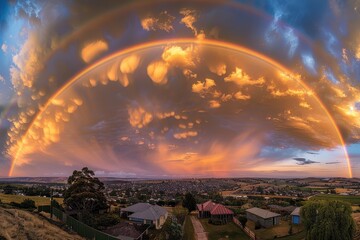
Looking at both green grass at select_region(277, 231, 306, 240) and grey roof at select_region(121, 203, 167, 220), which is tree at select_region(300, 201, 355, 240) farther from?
grey roof at select_region(121, 203, 167, 220)

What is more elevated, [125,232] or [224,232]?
[125,232]

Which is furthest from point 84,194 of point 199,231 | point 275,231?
point 275,231

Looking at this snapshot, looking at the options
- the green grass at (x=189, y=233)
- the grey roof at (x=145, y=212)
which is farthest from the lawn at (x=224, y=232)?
the grey roof at (x=145, y=212)

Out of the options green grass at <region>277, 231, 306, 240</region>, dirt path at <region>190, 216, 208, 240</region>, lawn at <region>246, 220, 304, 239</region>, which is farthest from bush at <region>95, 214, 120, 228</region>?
green grass at <region>277, 231, 306, 240</region>

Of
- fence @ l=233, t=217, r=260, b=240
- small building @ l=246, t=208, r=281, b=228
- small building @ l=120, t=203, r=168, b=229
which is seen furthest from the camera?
small building @ l=246, t=208, r=281, b=228

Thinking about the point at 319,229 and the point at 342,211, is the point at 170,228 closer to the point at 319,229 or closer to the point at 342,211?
the point at 319,229

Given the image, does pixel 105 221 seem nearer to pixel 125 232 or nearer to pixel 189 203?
pixel 125 232
